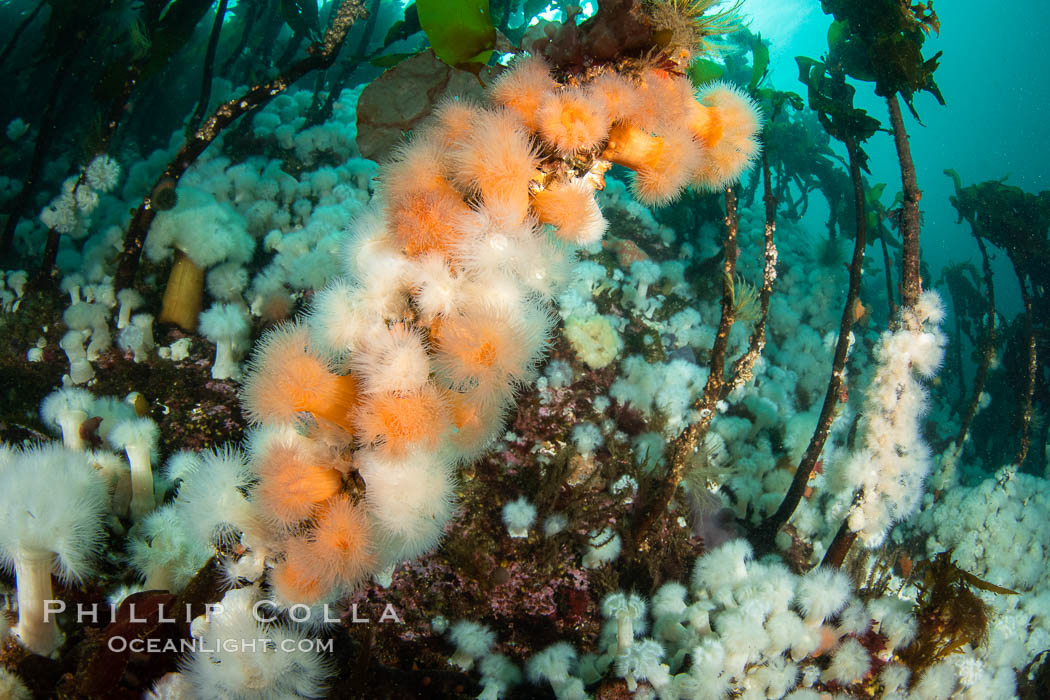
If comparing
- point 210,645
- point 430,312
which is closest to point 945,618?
point 430,312

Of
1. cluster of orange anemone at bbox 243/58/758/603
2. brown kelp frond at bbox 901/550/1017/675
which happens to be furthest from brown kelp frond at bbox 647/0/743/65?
brown kelp frond at bbox 901/550/1017/675

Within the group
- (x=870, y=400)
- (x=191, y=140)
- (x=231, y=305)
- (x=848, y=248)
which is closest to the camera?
(x=870, y=400)

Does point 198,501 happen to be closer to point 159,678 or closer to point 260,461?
point 260,461

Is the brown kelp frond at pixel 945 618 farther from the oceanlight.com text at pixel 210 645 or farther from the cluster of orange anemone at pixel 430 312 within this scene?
the oceanlight.com text at pixel 210 645

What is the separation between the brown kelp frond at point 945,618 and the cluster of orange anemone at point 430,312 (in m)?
3.00

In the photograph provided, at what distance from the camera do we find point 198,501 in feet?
6.63

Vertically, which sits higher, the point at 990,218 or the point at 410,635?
the point at 990,218

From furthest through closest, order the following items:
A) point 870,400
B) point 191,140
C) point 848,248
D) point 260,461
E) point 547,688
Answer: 1. point 848,248
2. point 191,140
3. point 870,400
4. point 547,688
5. point 260,461

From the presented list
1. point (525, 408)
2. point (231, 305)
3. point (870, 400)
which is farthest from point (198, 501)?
point (870, 400)

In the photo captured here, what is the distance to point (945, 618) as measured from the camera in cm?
281

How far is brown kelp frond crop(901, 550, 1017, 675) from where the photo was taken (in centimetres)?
277

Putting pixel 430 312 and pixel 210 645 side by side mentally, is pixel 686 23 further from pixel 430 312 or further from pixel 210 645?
pixel 210 645

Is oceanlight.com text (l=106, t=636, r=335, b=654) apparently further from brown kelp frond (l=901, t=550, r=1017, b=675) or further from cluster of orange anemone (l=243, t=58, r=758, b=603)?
brown kelp frond (l=901, t=550, r=1017, b=675)

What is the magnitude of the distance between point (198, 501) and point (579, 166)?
7.09ft
